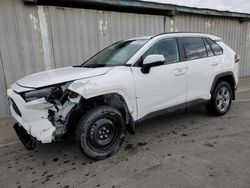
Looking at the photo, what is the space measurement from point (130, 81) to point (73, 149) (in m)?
1.47

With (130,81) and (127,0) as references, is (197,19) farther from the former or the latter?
(130,81)

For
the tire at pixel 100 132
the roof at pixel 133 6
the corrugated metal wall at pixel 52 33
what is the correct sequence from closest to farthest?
the tire at pixel 100 132
the corrugated metal wall at pixel 52 33
the roof at pixel 133 6

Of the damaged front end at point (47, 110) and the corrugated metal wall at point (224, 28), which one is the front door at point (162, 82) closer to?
the damaged front end at point (47, 110)

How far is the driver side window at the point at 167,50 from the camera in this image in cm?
370

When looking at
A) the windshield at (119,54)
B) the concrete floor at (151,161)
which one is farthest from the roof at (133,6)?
the concrete floor at (151,161)

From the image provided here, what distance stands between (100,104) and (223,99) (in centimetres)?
305

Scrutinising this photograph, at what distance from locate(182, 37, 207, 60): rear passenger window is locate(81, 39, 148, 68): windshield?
0.90 metres

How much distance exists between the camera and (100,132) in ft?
10.2

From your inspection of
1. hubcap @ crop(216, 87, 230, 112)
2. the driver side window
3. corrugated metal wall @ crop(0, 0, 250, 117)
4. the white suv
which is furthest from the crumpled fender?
corrugated metal wall @ crop(0, 0, 250, 117)

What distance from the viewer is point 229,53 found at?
4.81 metres

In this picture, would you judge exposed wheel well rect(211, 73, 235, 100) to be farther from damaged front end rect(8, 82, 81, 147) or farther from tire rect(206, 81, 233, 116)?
damaged front end rect(8, 82, 81, 147)

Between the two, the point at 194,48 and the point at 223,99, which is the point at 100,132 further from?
the point at 223,99

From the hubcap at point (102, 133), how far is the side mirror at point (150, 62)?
0.98 metres

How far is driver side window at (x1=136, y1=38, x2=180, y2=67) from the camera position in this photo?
146 inches
